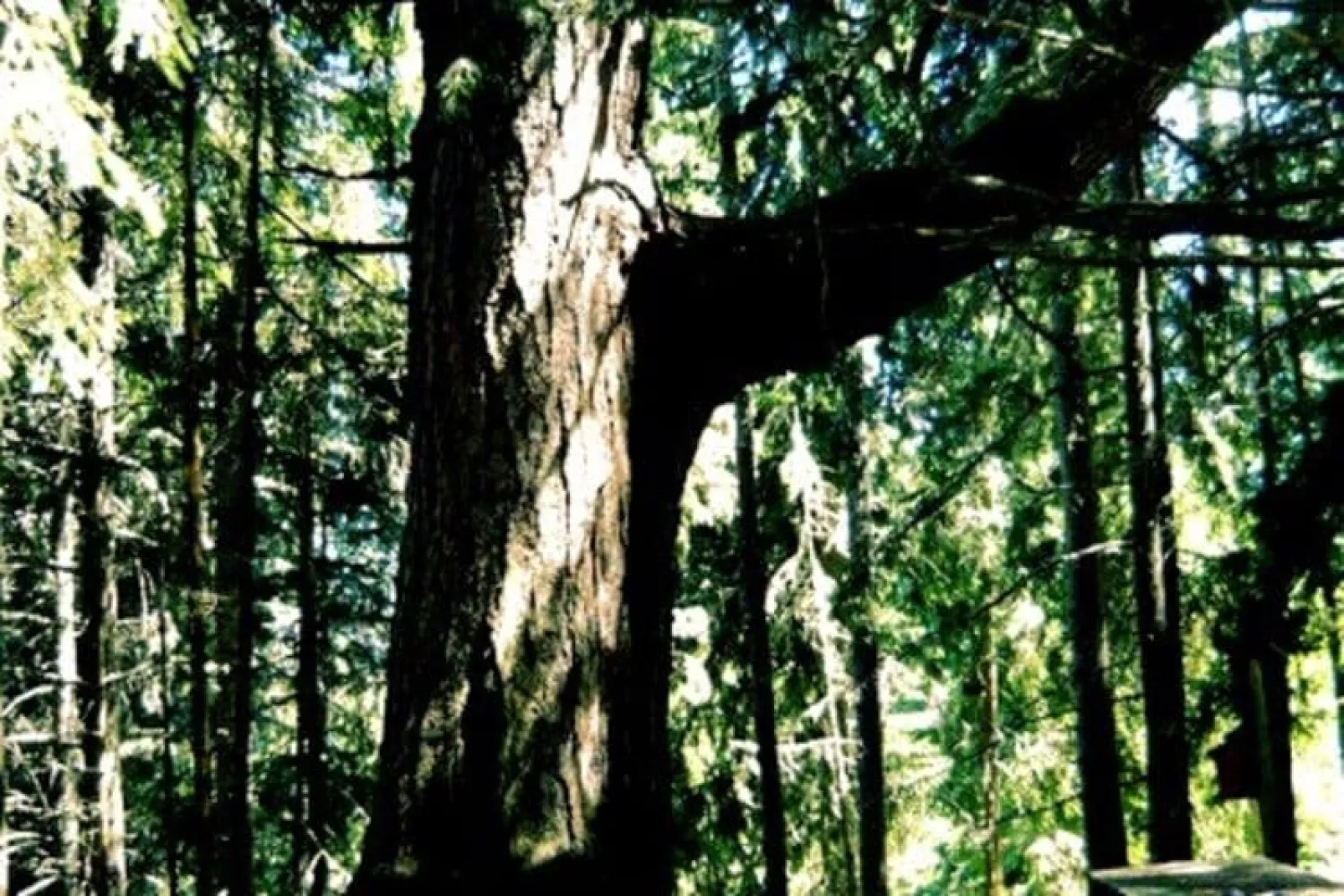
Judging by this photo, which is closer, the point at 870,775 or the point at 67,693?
the point at 67,693

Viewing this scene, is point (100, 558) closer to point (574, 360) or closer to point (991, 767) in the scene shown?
point (574, 360)

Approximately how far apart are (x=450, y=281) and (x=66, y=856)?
774cm

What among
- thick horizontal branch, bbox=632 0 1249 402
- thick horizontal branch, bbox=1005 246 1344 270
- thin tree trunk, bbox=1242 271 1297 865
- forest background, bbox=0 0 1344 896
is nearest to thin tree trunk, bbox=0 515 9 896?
forest background, bbox=0 0 1344 896

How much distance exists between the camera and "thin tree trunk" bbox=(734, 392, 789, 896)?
761cm

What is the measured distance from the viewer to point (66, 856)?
8.41 m

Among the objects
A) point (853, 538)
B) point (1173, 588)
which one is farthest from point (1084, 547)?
point (853, 538)

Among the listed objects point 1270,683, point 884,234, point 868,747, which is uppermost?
point 884,234

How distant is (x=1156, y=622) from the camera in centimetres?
687

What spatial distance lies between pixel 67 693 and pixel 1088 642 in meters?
8.06

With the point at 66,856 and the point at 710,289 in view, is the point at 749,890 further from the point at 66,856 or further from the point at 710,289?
the point at 710,289

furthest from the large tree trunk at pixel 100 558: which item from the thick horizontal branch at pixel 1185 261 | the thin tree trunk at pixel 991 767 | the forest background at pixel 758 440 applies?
the thin tree trunk at pixel 991 767

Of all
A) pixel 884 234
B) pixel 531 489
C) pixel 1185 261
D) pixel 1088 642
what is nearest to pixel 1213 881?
pixel 1185 261

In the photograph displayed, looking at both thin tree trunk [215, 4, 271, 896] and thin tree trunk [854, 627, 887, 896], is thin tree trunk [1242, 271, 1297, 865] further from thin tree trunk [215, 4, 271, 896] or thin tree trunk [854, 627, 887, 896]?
thin tree trunk [854, 627, 887, 896]

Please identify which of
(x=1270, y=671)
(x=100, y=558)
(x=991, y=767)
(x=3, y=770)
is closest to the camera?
(x=1270, y=671)
